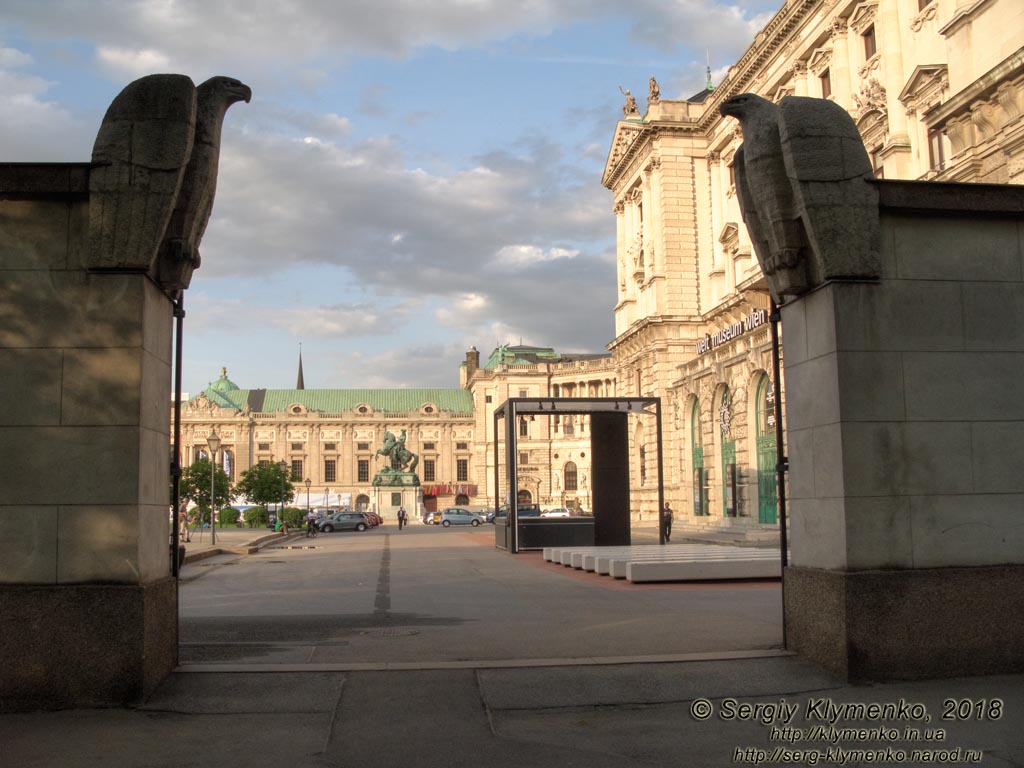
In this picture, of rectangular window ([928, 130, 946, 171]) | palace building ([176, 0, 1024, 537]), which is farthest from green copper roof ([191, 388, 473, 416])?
rectangular window ([928, 130, 946, 171])

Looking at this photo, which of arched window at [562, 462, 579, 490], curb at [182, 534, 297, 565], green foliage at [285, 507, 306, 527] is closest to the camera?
curb at [182, 534, 297, 565]

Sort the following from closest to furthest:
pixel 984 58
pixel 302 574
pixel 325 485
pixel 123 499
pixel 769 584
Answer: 1. pixel 123 499
2. pixel 769 584
3. pixel 302 574
4. pixel 984 58
5. pixel 325 485

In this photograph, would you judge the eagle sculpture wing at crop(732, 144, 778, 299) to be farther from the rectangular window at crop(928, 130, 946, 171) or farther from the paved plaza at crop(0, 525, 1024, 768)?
the rectangular window at crop(928, 130, 946, 171)

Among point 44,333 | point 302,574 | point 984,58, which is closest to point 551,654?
point 44,333

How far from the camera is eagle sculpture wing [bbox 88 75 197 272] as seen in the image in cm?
778

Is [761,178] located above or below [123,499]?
above

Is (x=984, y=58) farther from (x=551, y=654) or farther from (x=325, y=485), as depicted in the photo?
(x=325, y=485)

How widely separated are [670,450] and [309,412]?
101m

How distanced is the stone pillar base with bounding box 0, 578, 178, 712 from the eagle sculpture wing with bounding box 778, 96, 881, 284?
6.10 m

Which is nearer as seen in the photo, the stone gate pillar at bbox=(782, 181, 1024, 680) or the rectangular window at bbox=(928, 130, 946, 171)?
the stone gate pillar at bbox=(782, 181, 1024, 680)

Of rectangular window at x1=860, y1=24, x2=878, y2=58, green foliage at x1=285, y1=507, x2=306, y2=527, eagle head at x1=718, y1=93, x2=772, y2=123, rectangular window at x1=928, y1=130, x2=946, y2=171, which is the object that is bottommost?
green foliage at x1=285, y1=507, x2=306, y2=527

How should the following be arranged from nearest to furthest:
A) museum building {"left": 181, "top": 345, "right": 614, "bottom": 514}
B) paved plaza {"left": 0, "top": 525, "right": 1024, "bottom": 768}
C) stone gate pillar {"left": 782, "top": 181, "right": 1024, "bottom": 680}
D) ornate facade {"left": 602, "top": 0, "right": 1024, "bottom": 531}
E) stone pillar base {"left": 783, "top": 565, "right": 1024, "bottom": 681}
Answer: paved plaza {"left": 0, "top": 525, "right": 1024, "bottom": 768} → stone pillar base {"left": 783, "top": 565, "right": 1024, "bottom": 681} → stone gate pillar {"left": 782, "top": 181, "right": 1024, "bottom": 680} → ornate facade {"left": 602, "top": 0, "right": 1024, "bottom": 531} → museum building {"left": 181, "top": 345, "right": 614, "bottom": 514}

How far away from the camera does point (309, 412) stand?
151375 millimetres

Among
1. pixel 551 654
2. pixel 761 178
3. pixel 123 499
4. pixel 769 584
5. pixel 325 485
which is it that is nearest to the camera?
pixel 123 499
